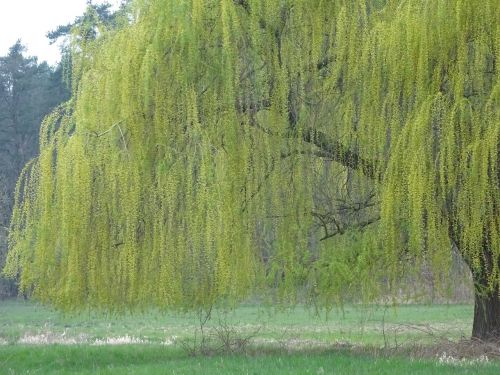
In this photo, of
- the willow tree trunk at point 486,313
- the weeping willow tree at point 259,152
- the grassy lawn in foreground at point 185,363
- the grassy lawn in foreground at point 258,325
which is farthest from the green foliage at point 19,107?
the willow tree trunk at point 486,313

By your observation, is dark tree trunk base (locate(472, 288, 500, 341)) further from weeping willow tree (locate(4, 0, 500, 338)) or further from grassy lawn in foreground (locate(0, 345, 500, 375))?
grassy lawn in foreground (locate(0, 345, 500, 375))

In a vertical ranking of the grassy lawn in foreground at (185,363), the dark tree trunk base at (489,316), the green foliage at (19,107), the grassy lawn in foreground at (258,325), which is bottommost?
the grassy lawn in foreground at (258,325)

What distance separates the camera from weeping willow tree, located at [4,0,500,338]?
7.18 meters

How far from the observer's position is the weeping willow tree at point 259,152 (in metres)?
7.18

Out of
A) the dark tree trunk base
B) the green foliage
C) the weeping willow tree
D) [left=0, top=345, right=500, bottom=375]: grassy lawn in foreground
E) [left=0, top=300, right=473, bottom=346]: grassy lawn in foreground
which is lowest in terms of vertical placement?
[left=0, top=300, right=473, bottom=346]: grassy lawn in foreground

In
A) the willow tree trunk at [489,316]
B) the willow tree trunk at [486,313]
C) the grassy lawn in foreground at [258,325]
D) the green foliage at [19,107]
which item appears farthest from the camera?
the green foliage at [19,107]

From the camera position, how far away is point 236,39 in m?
8.12

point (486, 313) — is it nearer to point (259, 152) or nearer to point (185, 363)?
point (259, 152)

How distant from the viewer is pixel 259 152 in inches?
321

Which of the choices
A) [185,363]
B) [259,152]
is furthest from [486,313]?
[185,363]

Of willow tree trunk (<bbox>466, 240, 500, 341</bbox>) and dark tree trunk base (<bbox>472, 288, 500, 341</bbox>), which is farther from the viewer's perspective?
dark tree trunk base (<bbox>472, 288, 500, 341</bbox>)

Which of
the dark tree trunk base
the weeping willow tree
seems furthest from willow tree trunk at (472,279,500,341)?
the weeping willow tree

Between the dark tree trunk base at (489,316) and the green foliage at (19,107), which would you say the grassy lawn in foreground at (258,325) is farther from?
the green foliage at (19,107)

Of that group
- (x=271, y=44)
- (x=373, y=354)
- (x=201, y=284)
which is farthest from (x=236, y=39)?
(x=373, y=354)
